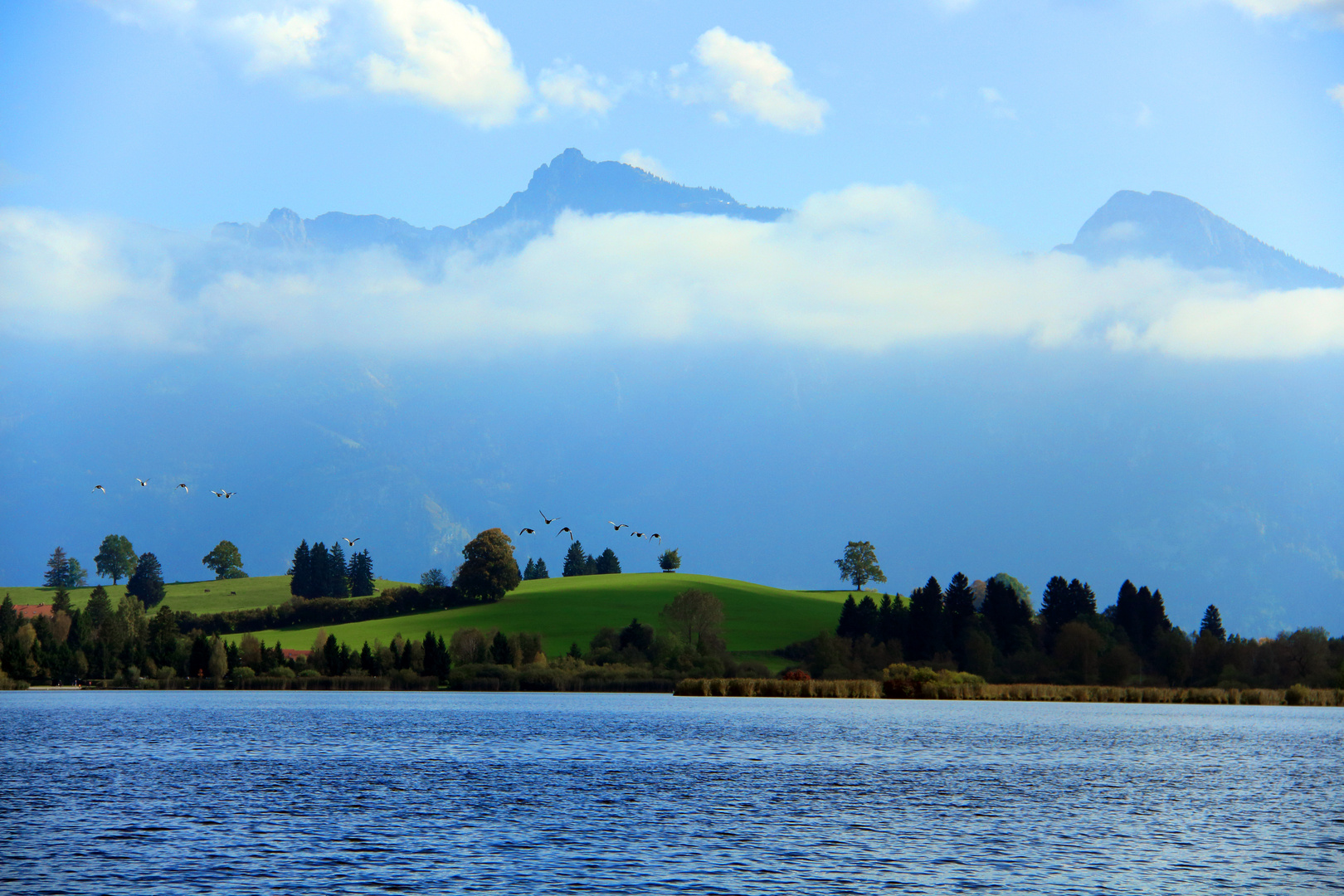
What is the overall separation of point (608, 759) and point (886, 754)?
2083 centimetres

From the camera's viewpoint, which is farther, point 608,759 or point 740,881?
point 608,759

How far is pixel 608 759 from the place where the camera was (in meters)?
80.2

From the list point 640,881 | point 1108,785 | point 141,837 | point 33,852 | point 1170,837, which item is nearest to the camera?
point 640,881

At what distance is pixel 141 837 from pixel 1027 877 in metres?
32.2

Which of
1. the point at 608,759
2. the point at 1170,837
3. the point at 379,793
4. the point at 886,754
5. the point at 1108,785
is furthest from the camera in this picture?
the point at 886,754

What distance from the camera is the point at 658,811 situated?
55312 millimetres

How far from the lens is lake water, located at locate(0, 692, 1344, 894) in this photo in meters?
39.8

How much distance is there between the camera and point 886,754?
87.7 meters

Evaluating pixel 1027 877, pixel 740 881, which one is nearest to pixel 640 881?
pixel 740 881

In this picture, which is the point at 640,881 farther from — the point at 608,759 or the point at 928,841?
the point at 608,759

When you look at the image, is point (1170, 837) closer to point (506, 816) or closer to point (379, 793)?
point (506, 816)

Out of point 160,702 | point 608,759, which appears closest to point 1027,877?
point 608,759

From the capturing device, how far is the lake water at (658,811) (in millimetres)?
39844

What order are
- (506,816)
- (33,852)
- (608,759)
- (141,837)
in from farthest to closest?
(608,759), (506,816), (141,837), (33,852)
